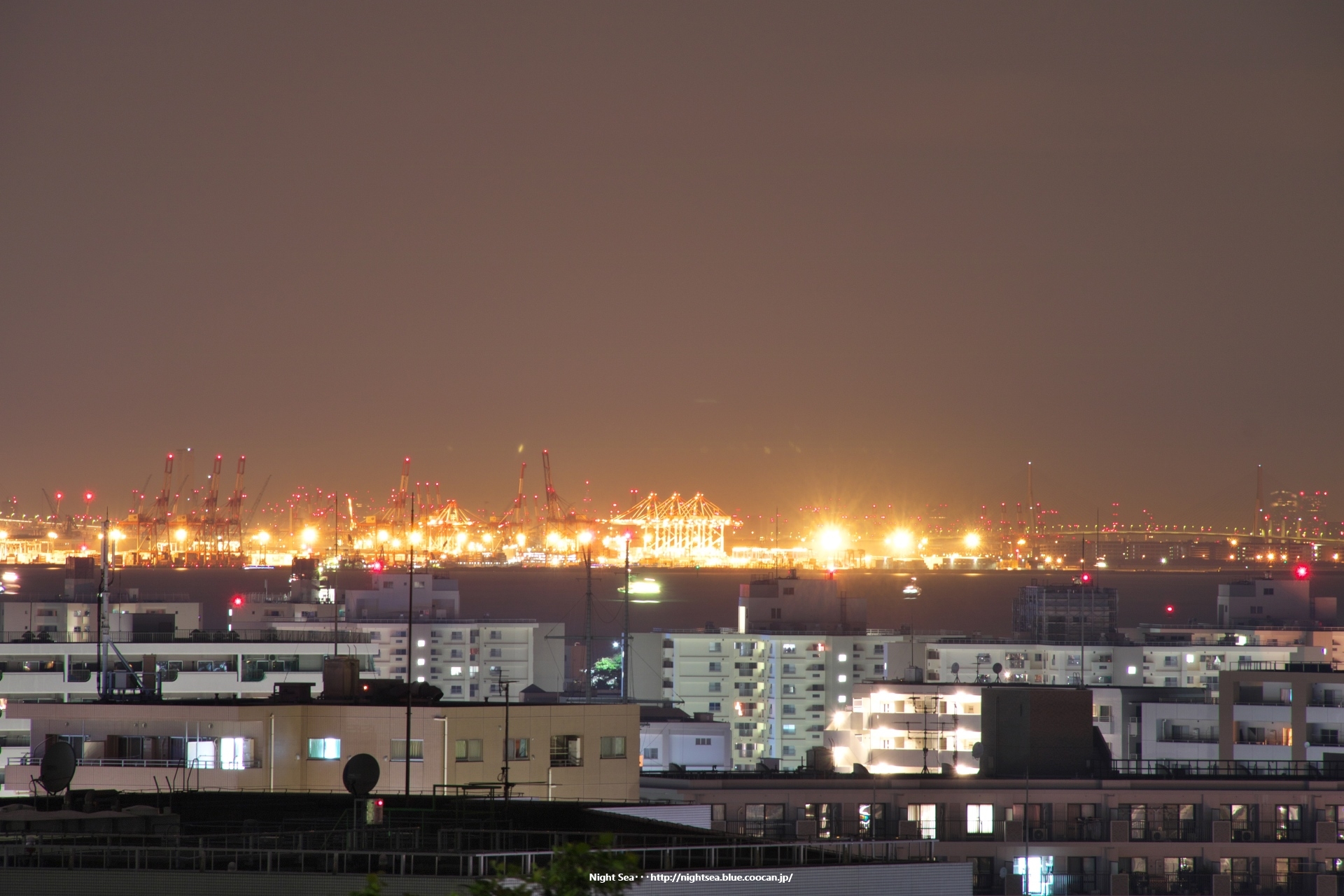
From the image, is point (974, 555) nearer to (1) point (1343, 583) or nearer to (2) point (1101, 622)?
(1) point (1343, 583)

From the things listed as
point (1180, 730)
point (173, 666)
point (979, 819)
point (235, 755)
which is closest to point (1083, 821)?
point (979, 819)

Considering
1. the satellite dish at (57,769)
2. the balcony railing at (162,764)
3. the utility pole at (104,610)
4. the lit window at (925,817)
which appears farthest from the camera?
the utility pole at (104,610)

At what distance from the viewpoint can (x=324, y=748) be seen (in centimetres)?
1170

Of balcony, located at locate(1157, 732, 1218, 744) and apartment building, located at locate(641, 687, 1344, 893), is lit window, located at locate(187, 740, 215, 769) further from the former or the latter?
balcony, located at locate(1157, 732, 1218, 744)

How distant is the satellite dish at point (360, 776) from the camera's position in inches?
345

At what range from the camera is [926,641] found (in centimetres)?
4066

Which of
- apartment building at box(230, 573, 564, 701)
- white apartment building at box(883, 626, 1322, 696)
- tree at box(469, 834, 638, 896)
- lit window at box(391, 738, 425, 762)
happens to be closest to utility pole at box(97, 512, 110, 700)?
lit window at box(391, 738, 425, 762)

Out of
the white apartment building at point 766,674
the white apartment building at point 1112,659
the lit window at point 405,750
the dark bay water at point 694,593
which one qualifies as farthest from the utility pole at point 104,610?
the dark bay water at point 694,593

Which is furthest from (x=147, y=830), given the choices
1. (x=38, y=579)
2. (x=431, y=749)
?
(x=38, y=579)

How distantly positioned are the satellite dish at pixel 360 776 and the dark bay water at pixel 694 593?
63793 millimetres

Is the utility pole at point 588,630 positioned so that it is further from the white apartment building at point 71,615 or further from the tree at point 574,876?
the tree at point 574,876

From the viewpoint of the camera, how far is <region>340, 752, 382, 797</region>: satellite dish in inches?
345

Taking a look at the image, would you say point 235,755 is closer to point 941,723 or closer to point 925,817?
point 925,817

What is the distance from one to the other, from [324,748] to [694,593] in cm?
10885
